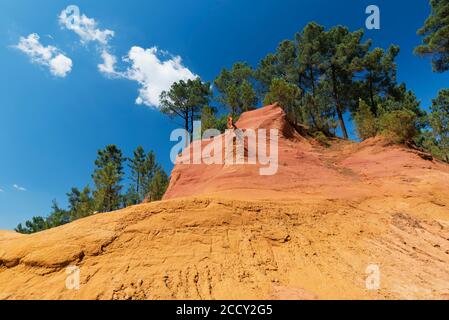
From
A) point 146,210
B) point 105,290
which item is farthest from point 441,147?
point 105,290

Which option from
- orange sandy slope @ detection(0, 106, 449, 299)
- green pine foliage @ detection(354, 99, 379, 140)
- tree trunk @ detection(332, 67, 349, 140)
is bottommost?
orange sandy slope @ detection(0, 106, 449, 299)

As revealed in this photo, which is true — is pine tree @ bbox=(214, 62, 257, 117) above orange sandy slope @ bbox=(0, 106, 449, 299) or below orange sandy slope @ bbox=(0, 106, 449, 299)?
above

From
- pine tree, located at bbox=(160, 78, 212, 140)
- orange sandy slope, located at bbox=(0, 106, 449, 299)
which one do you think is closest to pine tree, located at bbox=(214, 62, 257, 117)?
pine tree, located at bbox=(160, 78, 212, 140)

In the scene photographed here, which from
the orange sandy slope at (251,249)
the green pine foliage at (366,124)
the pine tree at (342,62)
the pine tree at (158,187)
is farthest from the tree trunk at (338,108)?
the pine tree at (158,187)

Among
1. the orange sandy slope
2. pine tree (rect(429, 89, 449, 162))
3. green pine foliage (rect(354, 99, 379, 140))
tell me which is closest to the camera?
the orange sandy slope

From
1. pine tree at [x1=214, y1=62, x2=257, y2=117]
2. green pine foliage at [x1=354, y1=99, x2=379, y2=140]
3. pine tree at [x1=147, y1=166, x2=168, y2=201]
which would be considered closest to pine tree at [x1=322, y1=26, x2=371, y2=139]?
green pine foliage at [x1=354, y1=99, x2=379, y2=140]

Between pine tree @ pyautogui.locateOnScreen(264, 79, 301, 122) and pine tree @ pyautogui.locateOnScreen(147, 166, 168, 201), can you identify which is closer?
pine tree @ pyautogui.locateOnScreen(264, 79, 301, 122)

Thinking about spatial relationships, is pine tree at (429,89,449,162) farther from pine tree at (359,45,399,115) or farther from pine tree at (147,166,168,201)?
pine tree at (147,166,168,201)

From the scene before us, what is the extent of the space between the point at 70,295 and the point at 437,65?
1050 inches

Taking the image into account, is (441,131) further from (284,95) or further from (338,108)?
(284,95)

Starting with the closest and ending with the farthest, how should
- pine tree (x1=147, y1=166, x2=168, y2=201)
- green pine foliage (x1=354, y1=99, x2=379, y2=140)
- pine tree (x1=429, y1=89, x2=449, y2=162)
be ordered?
green pine foliage (x1=354, y1=99, x2=379, y2=140) < pine tree (x1=429, y1=89, x2=449, y2=162) < pine tree (x1=147, y1=166, x2=168, y2=201)

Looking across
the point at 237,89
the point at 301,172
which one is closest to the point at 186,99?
the point at 237,89

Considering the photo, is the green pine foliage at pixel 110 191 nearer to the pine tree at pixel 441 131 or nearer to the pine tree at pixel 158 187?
the pine tree at pixel 158 187

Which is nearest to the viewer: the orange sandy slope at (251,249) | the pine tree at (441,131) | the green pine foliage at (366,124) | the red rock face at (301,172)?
the orange sandy slope at (251,249)
